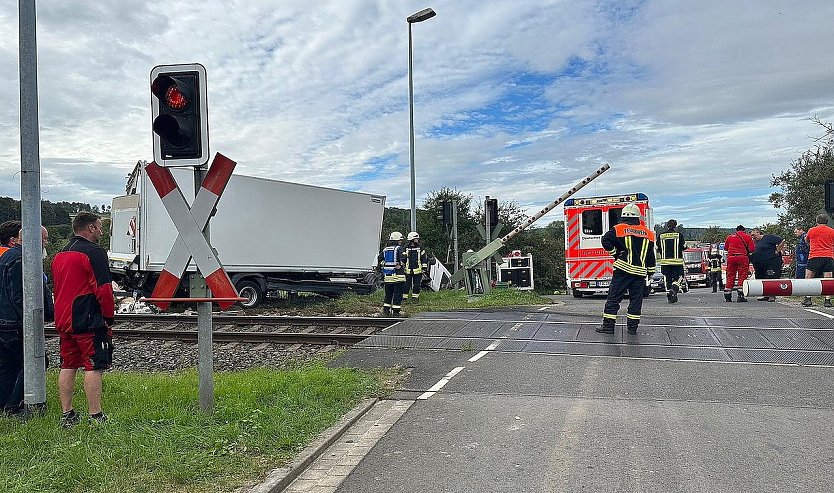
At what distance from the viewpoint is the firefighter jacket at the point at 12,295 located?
20.4 ft

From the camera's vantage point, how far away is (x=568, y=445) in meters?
5.36

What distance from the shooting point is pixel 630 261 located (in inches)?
412

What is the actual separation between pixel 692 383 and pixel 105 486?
18.9 feet

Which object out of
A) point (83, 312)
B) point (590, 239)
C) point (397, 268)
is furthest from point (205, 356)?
point (590, 239)

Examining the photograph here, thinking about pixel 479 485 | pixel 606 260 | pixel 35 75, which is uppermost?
pixel 35 75

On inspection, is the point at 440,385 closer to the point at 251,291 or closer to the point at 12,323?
the point at 12,323

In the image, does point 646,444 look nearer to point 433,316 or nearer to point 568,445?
point 568,445

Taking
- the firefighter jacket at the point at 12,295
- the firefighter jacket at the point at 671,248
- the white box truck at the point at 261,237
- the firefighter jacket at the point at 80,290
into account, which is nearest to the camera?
the firefighter jacket at the point at 80,290

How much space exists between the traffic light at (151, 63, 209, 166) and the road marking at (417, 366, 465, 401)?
317 centimetres

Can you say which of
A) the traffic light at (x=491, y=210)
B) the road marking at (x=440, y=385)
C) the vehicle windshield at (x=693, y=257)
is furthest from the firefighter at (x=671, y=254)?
the vehicle windshield at (x=693, y=257)

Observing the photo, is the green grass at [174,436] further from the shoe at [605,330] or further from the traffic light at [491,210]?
the traffic light at [491,210]

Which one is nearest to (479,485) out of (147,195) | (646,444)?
(646,444)

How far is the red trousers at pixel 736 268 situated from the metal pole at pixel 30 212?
14851 millimetres

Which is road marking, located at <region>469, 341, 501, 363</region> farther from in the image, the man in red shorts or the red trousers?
the red trousers
